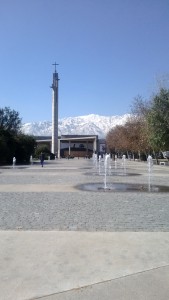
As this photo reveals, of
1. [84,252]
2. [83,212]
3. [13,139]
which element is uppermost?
[13,139]

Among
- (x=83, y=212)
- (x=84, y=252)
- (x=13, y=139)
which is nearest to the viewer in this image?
(x=84, y=252)

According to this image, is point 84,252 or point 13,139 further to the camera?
point 13,139

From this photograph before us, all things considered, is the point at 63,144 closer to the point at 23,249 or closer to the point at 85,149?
the point at 85,149

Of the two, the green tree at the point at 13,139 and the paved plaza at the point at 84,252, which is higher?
the green tree at the point at 13,139

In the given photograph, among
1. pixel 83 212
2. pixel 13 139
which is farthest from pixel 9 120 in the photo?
pixel 83 212

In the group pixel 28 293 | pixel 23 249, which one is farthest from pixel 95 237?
pixel 28 293

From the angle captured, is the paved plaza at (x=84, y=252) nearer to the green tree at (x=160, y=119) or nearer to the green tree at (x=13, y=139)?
the green tree at (x=160, y=119)

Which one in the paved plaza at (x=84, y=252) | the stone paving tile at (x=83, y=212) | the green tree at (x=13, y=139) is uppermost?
the green tree at (x=13, y=139)

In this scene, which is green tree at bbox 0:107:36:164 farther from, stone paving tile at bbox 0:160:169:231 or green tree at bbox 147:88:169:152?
stone paving tile at bbox 0:160:169:231

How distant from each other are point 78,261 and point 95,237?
1.60 metres

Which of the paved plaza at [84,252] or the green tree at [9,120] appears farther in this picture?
the green tree at [9,120]

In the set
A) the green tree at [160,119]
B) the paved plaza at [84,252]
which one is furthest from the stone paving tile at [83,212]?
the green tree at [160,119]

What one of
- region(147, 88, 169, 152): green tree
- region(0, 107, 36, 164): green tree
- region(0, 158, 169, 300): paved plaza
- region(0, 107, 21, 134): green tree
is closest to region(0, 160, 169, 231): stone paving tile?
region(0, 158, 169, 300): paved plaza

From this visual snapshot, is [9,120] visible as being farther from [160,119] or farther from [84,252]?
[84,252]
